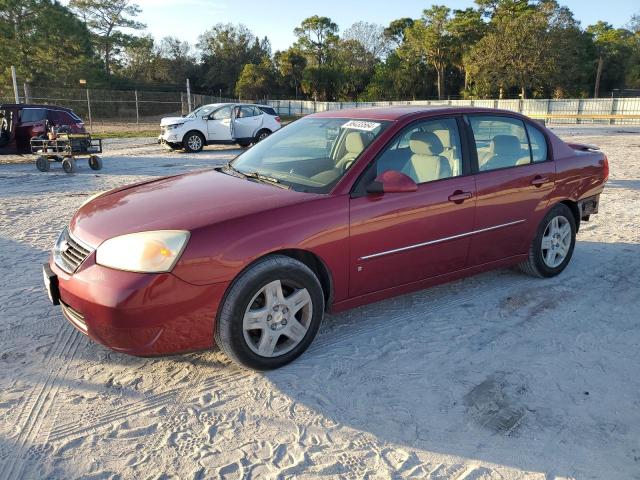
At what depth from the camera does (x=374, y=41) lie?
74.1 metres

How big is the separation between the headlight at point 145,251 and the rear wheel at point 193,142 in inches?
576

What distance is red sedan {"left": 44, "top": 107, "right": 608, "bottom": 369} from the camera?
116 inches

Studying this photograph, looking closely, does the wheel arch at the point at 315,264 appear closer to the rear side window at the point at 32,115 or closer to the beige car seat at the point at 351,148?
the beige car seat at the point at 351,148

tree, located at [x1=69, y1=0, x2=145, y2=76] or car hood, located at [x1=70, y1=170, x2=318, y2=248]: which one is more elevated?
tree, located at [x1=69, y1=0, x2=145, y2=76]

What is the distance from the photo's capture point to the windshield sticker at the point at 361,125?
3961 mm

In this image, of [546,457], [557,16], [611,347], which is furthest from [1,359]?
[557,16]

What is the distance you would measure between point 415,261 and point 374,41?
75992 mm

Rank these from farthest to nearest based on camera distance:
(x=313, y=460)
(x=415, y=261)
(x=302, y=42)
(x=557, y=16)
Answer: (x=302, y=42), (x=557, y=16), (x=415, y=261), (x=313, y=460)

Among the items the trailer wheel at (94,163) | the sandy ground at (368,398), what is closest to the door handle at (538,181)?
the sandy ground at (368,398)

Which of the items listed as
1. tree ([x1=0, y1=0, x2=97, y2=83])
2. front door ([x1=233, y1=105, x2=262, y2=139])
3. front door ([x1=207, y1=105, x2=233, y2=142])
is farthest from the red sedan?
tree ([x1=0, y1=0, x2=97, y2=83])

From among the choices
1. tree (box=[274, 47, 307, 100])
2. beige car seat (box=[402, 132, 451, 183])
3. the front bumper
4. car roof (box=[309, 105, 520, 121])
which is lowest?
the front bumper

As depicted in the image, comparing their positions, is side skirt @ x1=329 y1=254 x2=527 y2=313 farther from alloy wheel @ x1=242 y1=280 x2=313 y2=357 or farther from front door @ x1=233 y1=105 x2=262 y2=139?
front door @ x1=233 y1=105 x2=262 y2=139

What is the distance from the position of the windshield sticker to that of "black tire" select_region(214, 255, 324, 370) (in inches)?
51.3

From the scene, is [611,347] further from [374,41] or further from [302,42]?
[374,41]
